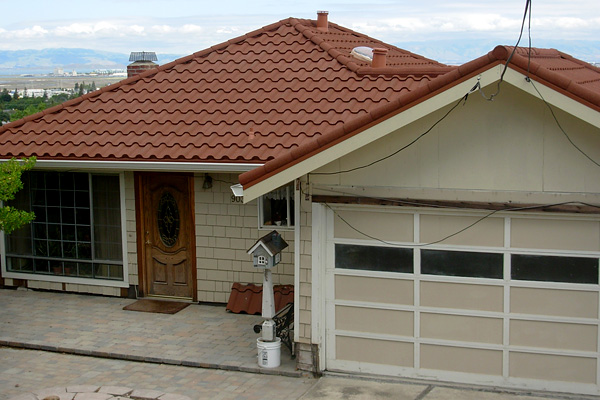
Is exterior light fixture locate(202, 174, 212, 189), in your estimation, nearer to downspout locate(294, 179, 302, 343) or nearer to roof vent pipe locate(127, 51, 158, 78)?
downspout locate(294, 179, 302, 343)

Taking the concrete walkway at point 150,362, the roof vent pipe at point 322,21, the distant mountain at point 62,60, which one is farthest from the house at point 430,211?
the distant mountain at point 62,60

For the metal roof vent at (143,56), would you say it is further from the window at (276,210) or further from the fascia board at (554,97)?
the fascia board at (554,97)

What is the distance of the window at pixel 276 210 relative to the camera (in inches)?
447

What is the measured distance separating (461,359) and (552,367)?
95 centimetres

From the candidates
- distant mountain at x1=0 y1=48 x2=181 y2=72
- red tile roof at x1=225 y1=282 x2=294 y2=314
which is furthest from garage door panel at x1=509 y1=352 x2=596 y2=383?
distant mountain at x1=0 y1=48 x2=181 y2=72

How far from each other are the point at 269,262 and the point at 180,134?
3.52 m

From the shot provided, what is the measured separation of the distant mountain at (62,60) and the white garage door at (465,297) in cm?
11752

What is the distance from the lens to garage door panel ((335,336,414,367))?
8.59 metres

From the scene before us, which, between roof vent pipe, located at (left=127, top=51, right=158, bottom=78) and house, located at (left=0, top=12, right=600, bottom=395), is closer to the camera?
house, located at (left=0, top=12, right=600, bottom=395)

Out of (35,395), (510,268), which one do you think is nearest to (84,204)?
(35,395)

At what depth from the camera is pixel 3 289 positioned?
1326cm

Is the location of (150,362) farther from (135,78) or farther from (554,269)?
(135,78)

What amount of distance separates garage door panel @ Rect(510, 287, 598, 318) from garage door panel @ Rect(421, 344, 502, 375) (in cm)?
59

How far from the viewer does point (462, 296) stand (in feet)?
27.3
